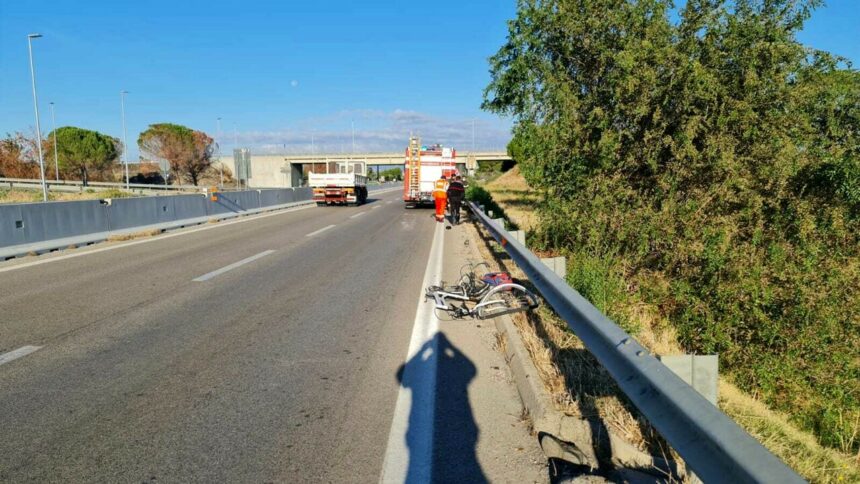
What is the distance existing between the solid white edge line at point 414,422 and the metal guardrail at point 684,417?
50.0 inches

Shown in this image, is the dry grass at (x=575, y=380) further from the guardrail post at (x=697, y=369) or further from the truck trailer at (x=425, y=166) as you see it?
the truck trailer at (x=425, y=166)

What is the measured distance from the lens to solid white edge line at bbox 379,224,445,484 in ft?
11.0

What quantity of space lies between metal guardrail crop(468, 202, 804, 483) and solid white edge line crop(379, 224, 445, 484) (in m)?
1.27

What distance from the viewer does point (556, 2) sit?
12984mm

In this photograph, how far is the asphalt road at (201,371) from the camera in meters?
3.46

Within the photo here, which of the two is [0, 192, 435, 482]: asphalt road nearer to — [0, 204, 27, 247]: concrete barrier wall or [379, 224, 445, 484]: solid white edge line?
[379, 224, 445, 484]: solid white edge line

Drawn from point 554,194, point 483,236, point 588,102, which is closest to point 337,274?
point 554,194

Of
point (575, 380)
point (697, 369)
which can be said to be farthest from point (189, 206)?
point (697, 369)

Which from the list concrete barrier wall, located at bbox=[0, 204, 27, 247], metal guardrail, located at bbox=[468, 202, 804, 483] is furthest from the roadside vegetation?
metal guardrail, located at bbox=[468, 202, 804, 483]

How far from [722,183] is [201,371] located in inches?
316

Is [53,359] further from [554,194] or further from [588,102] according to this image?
[588,102]

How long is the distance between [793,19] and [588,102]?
3.62 metres

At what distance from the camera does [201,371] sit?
4949mm

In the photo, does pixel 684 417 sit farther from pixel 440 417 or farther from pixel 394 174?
pixel 394 174
